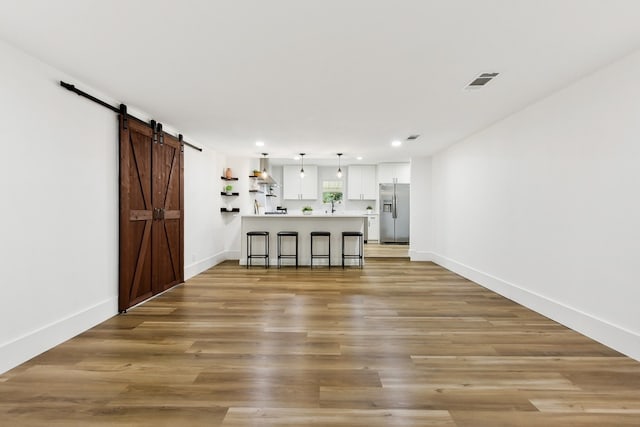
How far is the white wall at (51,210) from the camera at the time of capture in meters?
2.34

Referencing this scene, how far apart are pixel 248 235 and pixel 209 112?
3.11m

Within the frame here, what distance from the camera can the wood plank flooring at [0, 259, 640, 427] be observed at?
179cm

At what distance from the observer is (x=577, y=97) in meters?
3.07

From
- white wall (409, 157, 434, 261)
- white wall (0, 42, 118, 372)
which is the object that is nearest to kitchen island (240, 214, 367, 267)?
white wall (409, 157, 434, 261)

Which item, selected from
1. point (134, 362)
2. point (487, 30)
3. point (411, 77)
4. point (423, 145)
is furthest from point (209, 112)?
point (423, 145)

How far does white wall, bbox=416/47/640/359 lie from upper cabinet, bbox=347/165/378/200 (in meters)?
5.49

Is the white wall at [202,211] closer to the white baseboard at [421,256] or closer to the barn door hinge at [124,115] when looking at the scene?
the barn door hinge at [124,115]

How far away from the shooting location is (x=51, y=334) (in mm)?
2676

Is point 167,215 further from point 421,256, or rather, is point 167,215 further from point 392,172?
point 392,172

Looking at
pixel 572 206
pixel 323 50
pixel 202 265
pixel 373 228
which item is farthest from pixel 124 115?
pixel 373 228

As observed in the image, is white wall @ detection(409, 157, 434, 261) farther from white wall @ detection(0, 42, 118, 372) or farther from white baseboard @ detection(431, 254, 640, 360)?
white wall @ detection(0, 42, 118, 372)

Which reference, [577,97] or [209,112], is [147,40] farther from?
→ [577,97]

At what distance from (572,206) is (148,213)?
4.68m

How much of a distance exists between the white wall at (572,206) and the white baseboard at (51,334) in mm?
4565
